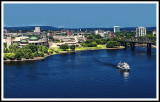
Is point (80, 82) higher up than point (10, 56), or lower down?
lower down

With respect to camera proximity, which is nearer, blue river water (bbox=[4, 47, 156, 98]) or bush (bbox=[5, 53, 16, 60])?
blue river water (bbox=[4, 47, 156, 98])

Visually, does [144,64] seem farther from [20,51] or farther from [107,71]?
[20,51]

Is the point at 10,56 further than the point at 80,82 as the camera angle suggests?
Yes

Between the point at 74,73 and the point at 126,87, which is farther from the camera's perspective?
the point at 74,73

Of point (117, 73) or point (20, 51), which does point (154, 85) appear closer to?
point (117, 73)

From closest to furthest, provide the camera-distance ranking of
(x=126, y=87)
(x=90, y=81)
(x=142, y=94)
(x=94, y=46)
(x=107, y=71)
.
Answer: (x=142, y=94), (x=126, y=87), (x=90, y=81), (x=107, y=71), (x=94, y=46)

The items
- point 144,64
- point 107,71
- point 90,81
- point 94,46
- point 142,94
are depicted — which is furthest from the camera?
point 94,46

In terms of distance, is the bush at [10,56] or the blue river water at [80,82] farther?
the bush at [10,56]

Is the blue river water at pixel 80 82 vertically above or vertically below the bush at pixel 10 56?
below

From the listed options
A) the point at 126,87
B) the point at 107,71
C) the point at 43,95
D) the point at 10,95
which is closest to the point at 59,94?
the point at 43,95

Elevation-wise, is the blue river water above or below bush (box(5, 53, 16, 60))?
below
